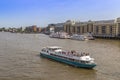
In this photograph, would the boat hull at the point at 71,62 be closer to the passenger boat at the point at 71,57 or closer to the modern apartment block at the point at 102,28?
the passenger boat at the point at 71,57

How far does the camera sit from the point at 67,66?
29.3 m

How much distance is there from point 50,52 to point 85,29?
90.2 m

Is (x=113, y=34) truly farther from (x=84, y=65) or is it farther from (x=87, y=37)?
(x=84, y=65)

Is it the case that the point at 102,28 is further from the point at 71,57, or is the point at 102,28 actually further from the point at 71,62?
the point at 71,62

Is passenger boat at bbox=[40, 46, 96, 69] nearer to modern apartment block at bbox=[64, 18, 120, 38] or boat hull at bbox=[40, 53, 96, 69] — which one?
boat hull at bbox=[40, 53, 96, 69]

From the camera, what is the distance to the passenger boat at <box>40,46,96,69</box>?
27.9m

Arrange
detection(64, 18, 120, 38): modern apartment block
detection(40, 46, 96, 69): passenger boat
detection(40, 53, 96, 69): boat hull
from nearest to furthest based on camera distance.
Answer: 1. detection(40, 53, 96, 69): boat hull
2. detection(40, 46, 96, 69): passenger boat
3. detection(64, 18, 120, 38): modern apartment block

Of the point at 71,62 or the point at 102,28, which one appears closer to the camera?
the point at 71,62

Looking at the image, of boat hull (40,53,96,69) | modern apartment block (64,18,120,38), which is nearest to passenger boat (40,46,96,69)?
boat hull (40,53,96,69)

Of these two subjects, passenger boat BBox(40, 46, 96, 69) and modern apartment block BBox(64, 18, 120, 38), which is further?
modern apartment block BBox(64, 18, 120, 38)

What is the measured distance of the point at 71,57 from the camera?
30.1 m

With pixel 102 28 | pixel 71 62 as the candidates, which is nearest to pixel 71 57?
pixel 71 62

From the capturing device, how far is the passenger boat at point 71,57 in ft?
91.5

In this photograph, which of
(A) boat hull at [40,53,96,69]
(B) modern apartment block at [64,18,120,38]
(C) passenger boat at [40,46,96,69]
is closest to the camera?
(A) boat hull at [40,53,96,69]
